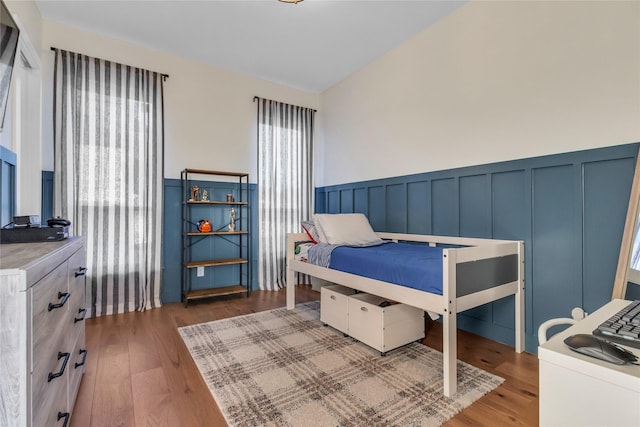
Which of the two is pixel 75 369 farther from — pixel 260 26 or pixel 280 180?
pixel 260 26

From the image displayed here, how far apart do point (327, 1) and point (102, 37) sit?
2241mm

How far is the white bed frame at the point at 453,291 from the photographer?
1.59 meters

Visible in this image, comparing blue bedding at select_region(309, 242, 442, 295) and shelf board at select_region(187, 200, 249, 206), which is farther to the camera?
shelf board at select_region(187, 200, 249, 206)

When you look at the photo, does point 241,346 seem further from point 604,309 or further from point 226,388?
point 604,309

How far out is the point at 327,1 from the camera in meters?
2.43

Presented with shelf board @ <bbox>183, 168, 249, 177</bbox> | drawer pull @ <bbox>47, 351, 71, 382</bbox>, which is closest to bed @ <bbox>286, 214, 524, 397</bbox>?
drawer pull @ <bbox>47, 351, 71, 382</bbox>

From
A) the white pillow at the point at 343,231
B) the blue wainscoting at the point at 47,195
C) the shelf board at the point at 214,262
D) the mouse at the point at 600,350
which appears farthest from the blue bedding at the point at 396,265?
the blue wainscoting at the point at 47,195

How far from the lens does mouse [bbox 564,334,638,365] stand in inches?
24.0

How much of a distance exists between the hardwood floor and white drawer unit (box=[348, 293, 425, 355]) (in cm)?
23

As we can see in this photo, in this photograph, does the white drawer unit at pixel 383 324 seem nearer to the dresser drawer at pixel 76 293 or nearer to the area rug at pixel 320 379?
the area rug at pixel 320 379

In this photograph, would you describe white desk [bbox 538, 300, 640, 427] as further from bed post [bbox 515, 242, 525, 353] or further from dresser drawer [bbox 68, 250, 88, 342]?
dresser drawer [bbox 68, 250, 88, 342]

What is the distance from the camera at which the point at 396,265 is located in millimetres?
1917

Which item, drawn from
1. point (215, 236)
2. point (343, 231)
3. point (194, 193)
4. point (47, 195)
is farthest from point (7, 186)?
point (343, 231)

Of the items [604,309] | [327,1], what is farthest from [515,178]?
[327,1]
